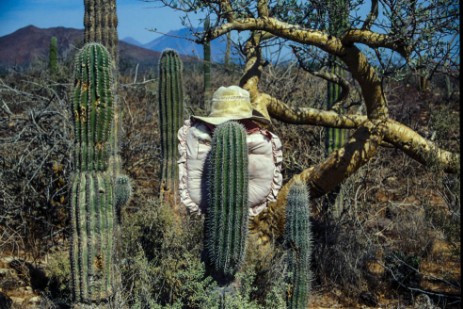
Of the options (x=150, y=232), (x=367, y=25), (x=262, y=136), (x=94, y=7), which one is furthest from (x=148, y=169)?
(x=262, y=136)

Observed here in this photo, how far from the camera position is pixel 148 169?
387 inches

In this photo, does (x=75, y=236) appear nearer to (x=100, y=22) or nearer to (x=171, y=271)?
(x=171, y=271)

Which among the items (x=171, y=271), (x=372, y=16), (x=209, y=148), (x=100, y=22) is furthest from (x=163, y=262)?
(x=372, y=16)

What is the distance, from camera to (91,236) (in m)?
4.57

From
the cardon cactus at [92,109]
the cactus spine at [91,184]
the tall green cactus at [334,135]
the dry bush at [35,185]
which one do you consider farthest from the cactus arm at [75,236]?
the tall green cactus at [334,135]

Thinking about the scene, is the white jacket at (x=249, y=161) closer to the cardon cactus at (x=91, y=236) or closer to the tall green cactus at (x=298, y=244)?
the tall green cactus at (x=298, y=244)

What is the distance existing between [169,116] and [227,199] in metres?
3.39

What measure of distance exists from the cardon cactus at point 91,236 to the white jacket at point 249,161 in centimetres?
72

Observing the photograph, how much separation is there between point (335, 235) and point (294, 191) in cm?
228

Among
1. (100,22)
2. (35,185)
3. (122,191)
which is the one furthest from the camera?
(35,185)

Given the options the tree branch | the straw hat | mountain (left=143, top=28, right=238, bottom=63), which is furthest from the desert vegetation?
the straw hat

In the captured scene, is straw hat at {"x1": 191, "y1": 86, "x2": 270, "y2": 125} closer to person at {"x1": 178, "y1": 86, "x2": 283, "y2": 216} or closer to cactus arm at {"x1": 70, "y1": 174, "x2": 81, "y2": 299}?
person at {"x1": 178, "y1": 86, "x2": 283, "y2": 216}

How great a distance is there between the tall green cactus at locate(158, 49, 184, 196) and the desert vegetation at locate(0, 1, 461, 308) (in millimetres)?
139

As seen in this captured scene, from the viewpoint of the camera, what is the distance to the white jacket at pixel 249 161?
4.18m
